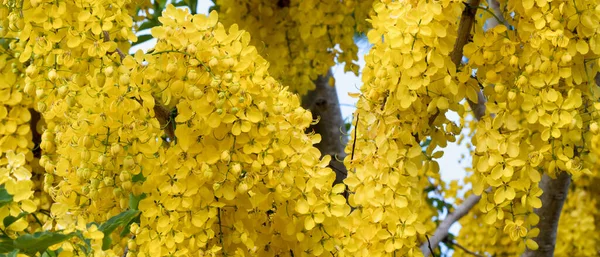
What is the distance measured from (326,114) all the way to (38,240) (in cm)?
183

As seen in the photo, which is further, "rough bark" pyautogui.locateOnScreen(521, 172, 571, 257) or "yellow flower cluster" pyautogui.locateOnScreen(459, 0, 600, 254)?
"rough bark" pyautogui.locateOnScreen(521, 172, 571, 257)

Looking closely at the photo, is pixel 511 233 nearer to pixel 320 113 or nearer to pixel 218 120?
pixel 218 120

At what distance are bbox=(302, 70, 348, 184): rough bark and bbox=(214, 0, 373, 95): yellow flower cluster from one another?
34 cm

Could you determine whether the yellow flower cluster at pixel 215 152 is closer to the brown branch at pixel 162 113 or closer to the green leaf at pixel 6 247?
the brown branch at pixel 162 113

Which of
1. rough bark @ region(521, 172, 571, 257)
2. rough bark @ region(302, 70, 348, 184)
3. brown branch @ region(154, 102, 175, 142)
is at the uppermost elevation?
brown branch @ region(154, 102, 175, 142)

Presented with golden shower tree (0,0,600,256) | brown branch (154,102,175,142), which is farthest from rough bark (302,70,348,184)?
brown branch (154,102,175,142)

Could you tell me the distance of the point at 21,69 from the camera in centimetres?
209

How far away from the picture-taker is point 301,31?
243 cm

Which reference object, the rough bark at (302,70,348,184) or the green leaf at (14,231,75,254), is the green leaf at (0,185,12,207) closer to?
the green leaf at (14,231,75,254)

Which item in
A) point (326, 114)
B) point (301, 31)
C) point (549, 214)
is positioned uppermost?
point (301, 31)

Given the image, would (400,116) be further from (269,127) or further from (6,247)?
(6,247)

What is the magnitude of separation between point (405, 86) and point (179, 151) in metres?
0.42

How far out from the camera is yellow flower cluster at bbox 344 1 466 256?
1507 mm

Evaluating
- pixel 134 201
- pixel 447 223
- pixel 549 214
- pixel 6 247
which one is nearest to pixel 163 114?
pixel 134 201
